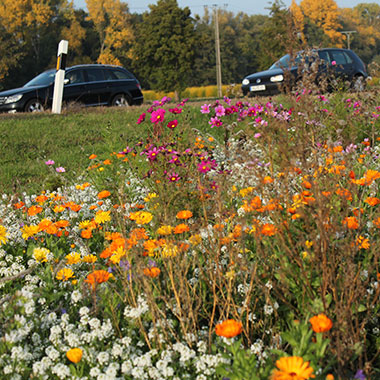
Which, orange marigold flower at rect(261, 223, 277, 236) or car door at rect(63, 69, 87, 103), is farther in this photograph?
car door at rect(63, 69, 87, 103)

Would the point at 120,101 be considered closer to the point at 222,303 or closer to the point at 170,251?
the point at 170,251

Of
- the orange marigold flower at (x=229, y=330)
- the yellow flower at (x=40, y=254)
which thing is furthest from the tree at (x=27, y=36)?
the orange marigold flower at (x=229, y=330)

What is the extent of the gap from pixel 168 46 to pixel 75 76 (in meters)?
27.7

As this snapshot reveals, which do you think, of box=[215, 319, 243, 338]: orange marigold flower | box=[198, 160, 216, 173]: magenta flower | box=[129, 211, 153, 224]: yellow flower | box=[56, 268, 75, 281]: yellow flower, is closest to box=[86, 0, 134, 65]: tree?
box=[198, 160, 216, 173]: magenta flower

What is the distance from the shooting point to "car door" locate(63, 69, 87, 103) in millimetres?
13398

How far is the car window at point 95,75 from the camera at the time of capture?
13922 millimetres

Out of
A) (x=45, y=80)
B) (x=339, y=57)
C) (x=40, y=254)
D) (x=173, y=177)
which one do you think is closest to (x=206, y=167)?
(x=173, y=177)

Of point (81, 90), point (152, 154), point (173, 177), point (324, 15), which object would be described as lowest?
point (173, 177)

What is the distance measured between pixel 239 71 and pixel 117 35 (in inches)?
834

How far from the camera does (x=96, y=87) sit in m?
13.9

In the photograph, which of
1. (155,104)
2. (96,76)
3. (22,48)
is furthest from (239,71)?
(155,104)

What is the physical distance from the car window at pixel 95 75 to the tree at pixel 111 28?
100 feet

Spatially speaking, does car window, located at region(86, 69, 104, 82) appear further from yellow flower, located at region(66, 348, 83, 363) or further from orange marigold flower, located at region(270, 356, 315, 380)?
orange marigold flower, located at region(270, 356, 315, 380)

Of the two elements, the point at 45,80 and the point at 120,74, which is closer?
the point at 45,80
